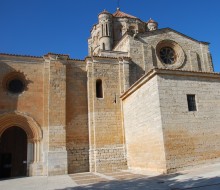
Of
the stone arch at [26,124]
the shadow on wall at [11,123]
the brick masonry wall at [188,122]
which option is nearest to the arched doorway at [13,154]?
the shadow on wall at [11,123]

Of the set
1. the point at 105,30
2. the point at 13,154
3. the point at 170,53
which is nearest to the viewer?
the point at 13,154

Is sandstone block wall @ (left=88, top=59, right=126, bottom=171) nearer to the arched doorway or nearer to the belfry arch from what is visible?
the belfry arch

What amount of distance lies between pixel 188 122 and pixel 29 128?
7.82m

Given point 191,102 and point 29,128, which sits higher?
point 191,102

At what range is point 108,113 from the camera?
13.3 metres

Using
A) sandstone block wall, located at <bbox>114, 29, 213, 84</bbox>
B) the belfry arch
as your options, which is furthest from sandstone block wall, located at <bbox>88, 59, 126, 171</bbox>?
the belfry arch

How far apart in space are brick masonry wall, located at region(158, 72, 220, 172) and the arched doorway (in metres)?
8.92

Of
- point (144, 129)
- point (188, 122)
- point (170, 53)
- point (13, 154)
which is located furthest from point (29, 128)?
point (170, 53)

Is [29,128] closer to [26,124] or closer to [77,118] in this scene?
[26,124]

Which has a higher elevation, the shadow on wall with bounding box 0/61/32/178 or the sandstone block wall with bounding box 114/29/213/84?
the sandstone block wall with bounding box 114/29/213/84

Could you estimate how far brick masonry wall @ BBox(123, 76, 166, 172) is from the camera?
31.1 ft

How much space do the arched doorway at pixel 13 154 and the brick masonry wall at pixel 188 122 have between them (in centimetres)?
892

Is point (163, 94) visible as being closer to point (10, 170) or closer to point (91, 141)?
point (91, 141)

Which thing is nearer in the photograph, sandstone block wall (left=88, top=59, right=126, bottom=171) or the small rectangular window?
the small rectangular window
